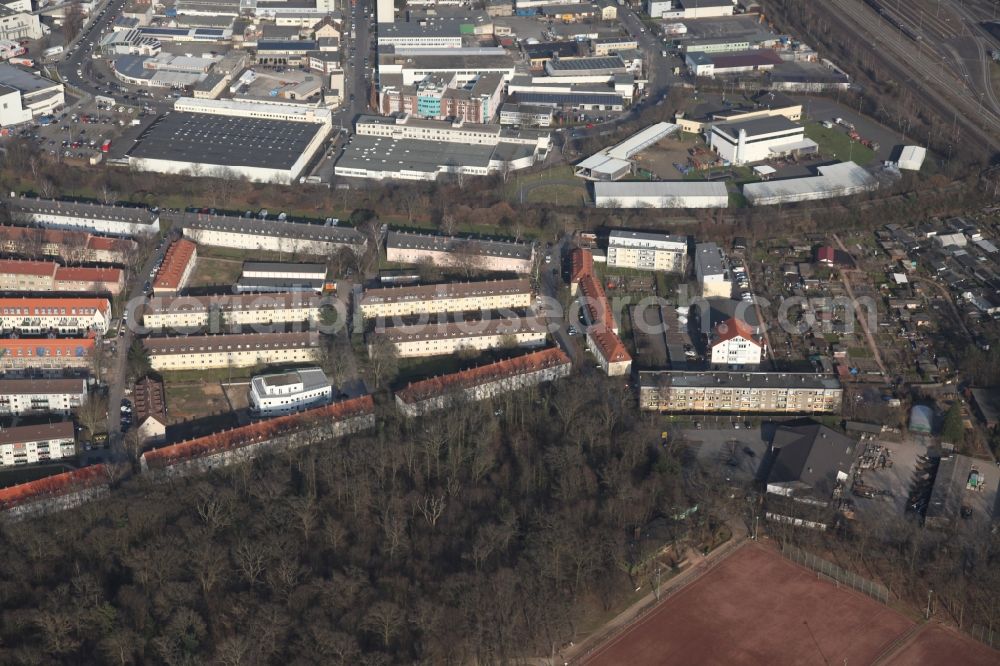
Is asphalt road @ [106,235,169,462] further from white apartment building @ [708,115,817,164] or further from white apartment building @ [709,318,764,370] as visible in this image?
white apartment building @ [708,115,817,164]

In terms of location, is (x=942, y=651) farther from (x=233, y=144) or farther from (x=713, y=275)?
(x=233, y=144)

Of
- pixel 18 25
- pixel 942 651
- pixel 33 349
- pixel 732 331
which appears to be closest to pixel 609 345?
pixel 732 331

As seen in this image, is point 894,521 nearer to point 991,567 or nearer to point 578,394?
point 991,567

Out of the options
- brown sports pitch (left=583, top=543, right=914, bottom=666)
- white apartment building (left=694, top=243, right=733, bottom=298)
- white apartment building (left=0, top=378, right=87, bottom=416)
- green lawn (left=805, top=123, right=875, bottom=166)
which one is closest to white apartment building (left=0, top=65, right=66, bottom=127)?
white apartment building (left=0, top=378, right=87, bottom=416)

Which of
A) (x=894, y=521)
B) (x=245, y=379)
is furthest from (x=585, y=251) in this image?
(x=894, y=521)

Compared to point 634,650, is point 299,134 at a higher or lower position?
higher
